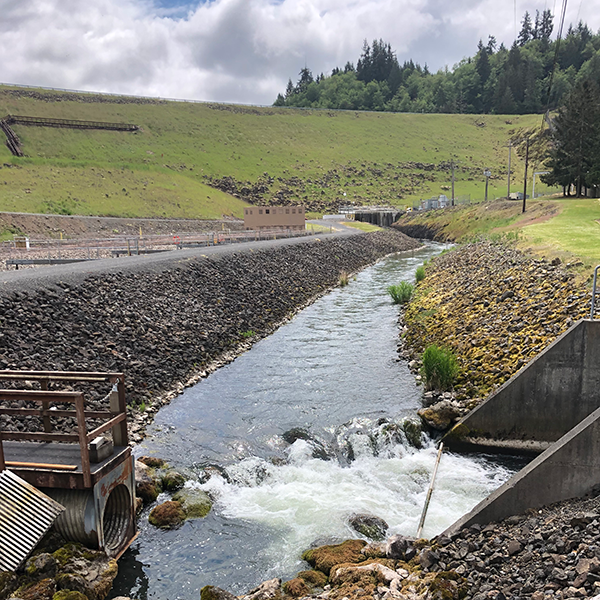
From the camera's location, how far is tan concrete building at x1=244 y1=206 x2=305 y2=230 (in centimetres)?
5338

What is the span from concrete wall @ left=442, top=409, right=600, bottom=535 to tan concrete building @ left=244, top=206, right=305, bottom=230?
1821 inches

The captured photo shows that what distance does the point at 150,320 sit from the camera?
19.5 m

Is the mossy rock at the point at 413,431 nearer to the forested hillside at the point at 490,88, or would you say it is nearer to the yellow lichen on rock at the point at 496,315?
the yellow lichen on rock at the point at 496,315

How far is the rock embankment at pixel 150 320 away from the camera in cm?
1469

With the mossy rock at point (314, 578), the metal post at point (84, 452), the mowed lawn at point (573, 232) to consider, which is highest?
the mowed lawn at point (573, 232)

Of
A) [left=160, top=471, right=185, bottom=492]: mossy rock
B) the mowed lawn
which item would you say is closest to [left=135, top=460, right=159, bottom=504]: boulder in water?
[left=160, top=471, right=185, bottom=492]: mossy rock

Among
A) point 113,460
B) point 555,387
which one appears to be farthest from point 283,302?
point 113,460

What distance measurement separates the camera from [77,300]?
18.1 m

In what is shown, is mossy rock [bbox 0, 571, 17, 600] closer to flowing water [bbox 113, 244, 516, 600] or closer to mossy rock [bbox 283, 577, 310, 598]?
flowing water [bbox 113, 244, 516, 600]

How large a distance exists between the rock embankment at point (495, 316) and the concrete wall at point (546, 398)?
89 centimetres

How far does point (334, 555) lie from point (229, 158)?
323 ft

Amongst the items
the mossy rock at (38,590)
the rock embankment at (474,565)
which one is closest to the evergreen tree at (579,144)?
the rock embankment at (474,565)

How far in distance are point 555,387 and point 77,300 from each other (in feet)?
49.2

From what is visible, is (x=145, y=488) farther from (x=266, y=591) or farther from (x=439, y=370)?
(x=439, y=370)
